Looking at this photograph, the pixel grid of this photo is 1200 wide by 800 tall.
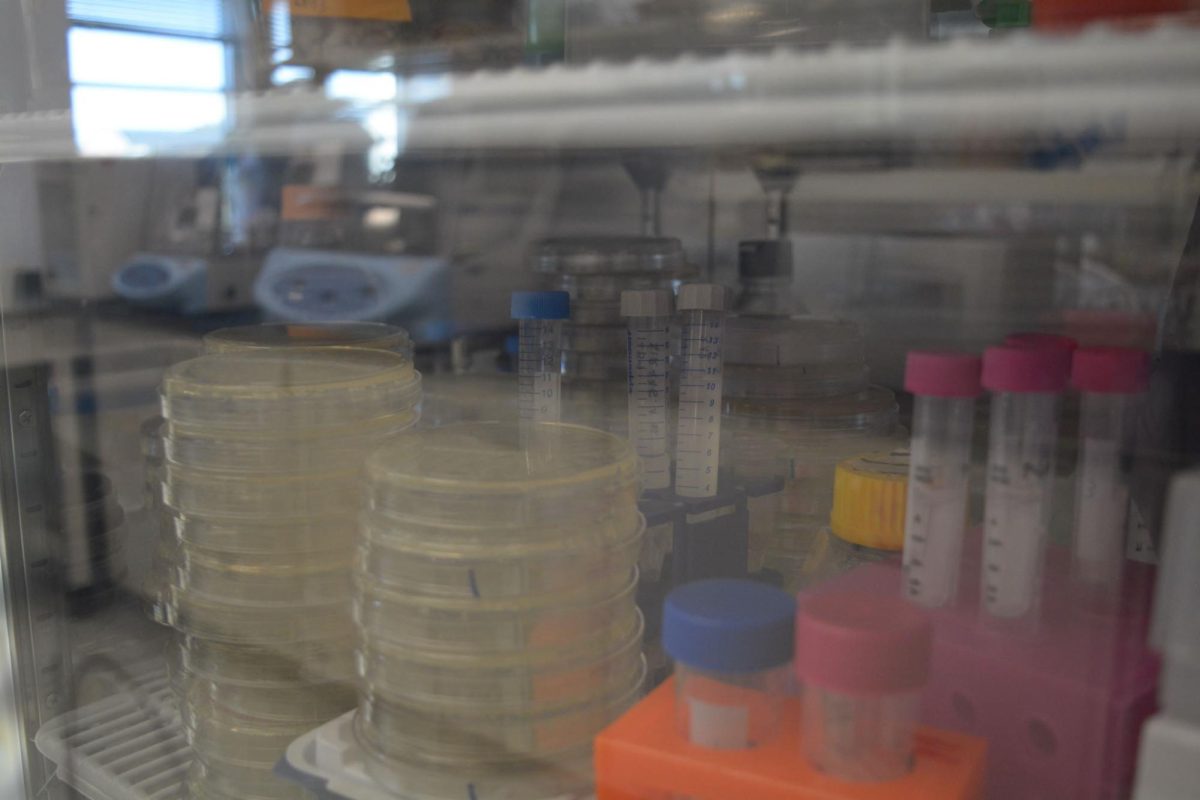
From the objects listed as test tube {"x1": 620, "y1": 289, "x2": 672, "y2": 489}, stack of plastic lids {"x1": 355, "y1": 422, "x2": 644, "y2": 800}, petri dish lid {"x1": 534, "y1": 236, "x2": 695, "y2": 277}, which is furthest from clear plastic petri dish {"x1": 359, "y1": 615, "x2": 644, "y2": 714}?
petri dish lid {"x1": 534, "y1": 236, "x2": 695, "y2": 277}

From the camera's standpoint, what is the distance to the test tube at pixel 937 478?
0.81 metres

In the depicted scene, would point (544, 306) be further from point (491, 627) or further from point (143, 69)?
point (143, 69)

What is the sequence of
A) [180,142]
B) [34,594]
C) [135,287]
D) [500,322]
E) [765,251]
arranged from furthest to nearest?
[135,287] < [500,322] < [765,251] < [34,594] < [180,142]

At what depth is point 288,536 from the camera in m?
1.06

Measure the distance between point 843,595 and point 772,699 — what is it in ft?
0.31

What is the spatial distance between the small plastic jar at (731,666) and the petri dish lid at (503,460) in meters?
0.20

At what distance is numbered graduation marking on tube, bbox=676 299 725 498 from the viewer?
3.70ft

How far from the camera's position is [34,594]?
130cm

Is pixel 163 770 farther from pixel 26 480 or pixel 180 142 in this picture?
pixel 180 142

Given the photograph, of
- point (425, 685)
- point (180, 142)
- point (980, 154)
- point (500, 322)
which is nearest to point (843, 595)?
point (425, 685)

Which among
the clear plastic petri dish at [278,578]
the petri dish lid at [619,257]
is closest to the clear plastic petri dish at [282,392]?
the clear plastic petri dish at [278,578]

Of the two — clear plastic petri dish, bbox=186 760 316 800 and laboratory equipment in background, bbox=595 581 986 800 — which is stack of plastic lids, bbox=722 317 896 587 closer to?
laboratory equipment in background, bbox=595 581 986 800

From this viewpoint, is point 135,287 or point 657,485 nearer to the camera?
point 657,485

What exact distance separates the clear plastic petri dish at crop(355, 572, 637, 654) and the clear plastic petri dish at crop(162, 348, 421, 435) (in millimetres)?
221
